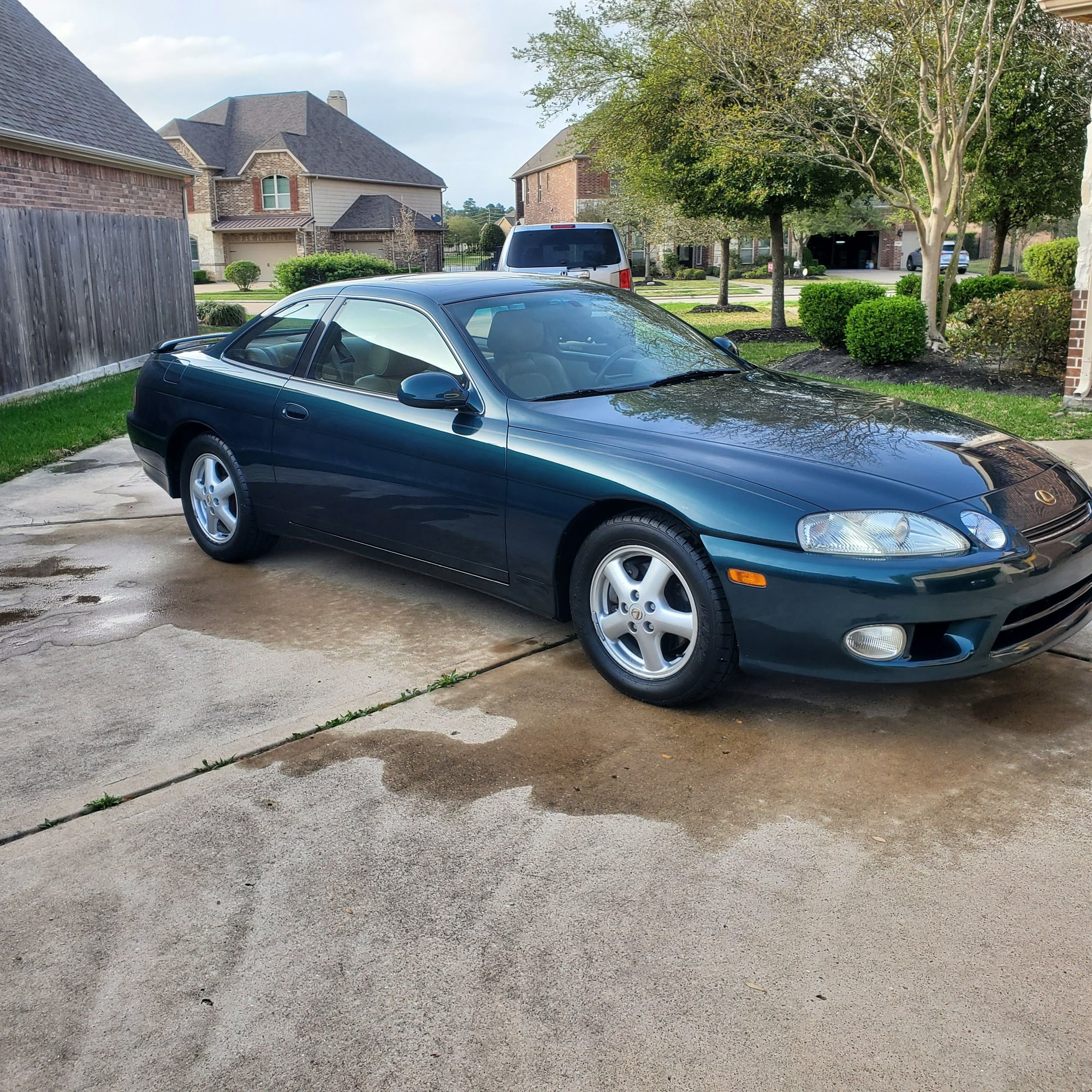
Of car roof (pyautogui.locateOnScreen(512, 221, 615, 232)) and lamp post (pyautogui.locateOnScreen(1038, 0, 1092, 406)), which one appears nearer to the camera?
lamp post (pyautogui.locateOnScreen(1038, 0, 1092, 406))

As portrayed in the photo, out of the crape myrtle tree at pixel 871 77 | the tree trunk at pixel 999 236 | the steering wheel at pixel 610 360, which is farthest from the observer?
the tree trunk at pixel 999 236

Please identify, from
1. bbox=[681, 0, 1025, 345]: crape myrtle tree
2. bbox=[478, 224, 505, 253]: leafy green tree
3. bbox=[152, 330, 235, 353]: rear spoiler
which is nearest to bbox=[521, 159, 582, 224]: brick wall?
bbox=[478, 224, 505, 253]: leafy green tree

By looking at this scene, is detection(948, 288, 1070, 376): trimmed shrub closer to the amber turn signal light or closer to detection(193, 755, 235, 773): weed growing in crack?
the amber turn signal light

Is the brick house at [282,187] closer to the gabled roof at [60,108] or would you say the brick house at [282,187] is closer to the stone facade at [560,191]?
the stone facade at [560,191]

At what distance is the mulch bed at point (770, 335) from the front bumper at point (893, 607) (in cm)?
1545

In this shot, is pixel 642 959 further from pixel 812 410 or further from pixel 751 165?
pixel 751 165

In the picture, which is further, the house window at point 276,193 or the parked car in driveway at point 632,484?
the house window at point 276,193

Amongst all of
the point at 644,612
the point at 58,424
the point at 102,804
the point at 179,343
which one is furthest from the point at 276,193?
the point at 102,804

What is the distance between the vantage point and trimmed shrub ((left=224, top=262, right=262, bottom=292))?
44312 mm

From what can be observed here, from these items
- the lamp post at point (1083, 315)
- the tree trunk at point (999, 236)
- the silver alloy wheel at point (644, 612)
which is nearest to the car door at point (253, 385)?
the silver alloy wheel at point (644, 612)

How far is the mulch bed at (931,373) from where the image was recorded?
461 inches

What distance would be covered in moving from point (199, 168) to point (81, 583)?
1999 inches

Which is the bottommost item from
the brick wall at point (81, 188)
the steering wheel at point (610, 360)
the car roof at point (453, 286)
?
the steering wheel at point (610, 360)

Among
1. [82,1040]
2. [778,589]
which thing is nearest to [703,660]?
[778,589]
